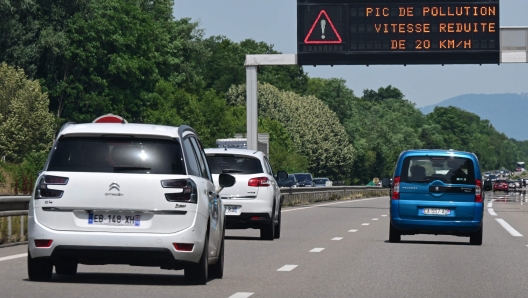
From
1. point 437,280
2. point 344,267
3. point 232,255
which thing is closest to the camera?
point 437,280

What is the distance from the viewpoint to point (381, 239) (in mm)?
21844

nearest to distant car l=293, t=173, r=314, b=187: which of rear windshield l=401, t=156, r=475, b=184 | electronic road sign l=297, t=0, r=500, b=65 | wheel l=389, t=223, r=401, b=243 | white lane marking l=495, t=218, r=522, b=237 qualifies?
electronic road sign l=297, t=0, r=500, b=65

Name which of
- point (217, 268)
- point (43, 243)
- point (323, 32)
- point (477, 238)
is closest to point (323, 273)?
point (217, 268)

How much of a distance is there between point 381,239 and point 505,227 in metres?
7.35

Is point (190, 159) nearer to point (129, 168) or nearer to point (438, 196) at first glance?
point (129, 168)

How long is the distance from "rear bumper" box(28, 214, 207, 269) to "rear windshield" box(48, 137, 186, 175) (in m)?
0.61

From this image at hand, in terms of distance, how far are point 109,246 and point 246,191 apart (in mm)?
9477

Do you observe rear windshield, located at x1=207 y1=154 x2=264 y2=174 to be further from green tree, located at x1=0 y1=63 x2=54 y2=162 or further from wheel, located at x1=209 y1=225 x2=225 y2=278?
green tree, located at x1=0 y1=63 x2=54 y2=162

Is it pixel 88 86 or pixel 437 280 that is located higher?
pixel 88 86

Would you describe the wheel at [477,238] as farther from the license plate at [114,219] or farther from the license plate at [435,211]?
the license plate at [114,219]

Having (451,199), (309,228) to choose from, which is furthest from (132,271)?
(309,228)

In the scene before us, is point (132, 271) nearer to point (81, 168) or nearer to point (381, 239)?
point (81, 168)

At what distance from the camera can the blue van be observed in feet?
66.9

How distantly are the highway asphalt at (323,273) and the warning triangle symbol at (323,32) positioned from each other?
16711mm
